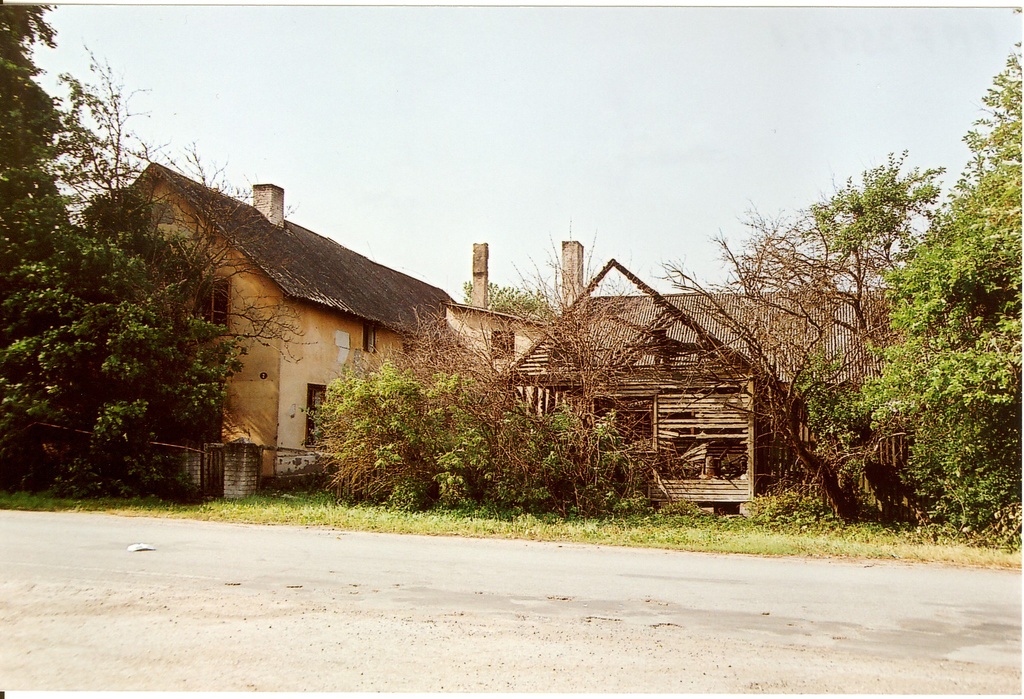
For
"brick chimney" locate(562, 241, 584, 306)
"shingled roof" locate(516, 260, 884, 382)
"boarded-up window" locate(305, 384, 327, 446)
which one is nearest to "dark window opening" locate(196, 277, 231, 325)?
"boarded-up window" locate(305, 384, 327, 446)

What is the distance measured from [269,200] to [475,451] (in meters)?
13.5

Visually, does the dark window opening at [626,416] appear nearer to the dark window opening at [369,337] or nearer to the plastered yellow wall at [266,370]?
the plastered yellow wall at [266,370]

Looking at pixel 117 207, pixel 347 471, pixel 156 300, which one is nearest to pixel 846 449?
pixel 347 471

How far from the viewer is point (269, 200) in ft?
79.9

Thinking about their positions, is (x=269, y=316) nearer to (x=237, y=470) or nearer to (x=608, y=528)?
(x=237, y=470)

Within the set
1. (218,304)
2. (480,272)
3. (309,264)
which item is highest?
(480,272)

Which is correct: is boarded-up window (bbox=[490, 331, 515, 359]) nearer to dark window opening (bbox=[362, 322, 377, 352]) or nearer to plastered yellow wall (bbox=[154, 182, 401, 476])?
plastered yellow wall (bbox=[154, 182, 401, 476])

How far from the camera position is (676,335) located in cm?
1575

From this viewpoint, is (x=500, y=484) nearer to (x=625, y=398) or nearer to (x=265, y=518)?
(x=625, y=398)

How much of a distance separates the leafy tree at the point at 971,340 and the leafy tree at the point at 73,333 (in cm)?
1271

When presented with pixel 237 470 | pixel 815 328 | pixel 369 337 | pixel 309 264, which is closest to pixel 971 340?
pixel 815 328

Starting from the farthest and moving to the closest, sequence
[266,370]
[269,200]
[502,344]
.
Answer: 1. [269,200]
2. [266,370]
3. [502,344]

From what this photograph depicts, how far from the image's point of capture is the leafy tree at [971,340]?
10008mm

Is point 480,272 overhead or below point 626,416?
overhead
